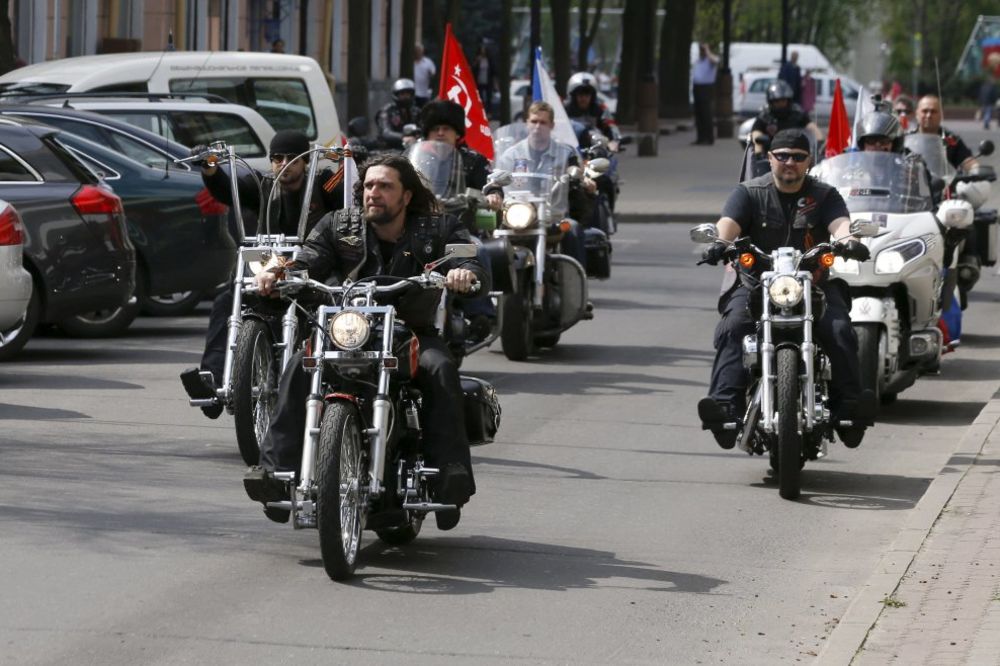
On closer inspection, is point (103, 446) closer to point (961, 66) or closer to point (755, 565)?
point (755, 565)

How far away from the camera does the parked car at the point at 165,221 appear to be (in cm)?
1608

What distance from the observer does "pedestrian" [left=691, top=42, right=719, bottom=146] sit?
48.7m

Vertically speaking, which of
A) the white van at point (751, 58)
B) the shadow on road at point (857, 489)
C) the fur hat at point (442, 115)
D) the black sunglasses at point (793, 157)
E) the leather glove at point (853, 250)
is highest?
the black sunglasses at point (793, 157)

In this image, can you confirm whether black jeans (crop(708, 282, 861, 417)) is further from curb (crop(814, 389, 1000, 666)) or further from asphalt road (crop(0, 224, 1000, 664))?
curb (crop(814, 389, 1000, 666))

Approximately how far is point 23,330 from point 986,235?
7.63 m

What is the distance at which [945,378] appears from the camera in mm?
14695

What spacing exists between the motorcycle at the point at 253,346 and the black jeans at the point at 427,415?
1796 mm

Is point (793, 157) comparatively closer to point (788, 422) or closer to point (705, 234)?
point (705, 234)

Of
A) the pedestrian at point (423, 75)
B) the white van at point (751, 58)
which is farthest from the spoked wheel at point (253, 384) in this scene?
the white van at point (751, 58)

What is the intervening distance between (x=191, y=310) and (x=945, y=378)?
6.17 meters

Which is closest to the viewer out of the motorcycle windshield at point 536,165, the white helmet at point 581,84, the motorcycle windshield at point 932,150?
the motorcycle windshield at point 536,165

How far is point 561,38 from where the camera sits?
43.7m

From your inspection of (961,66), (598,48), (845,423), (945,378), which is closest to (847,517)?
(845,423)

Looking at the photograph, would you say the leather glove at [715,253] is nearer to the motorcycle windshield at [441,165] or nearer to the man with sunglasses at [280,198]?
the man with sunglasses at [280,198]
